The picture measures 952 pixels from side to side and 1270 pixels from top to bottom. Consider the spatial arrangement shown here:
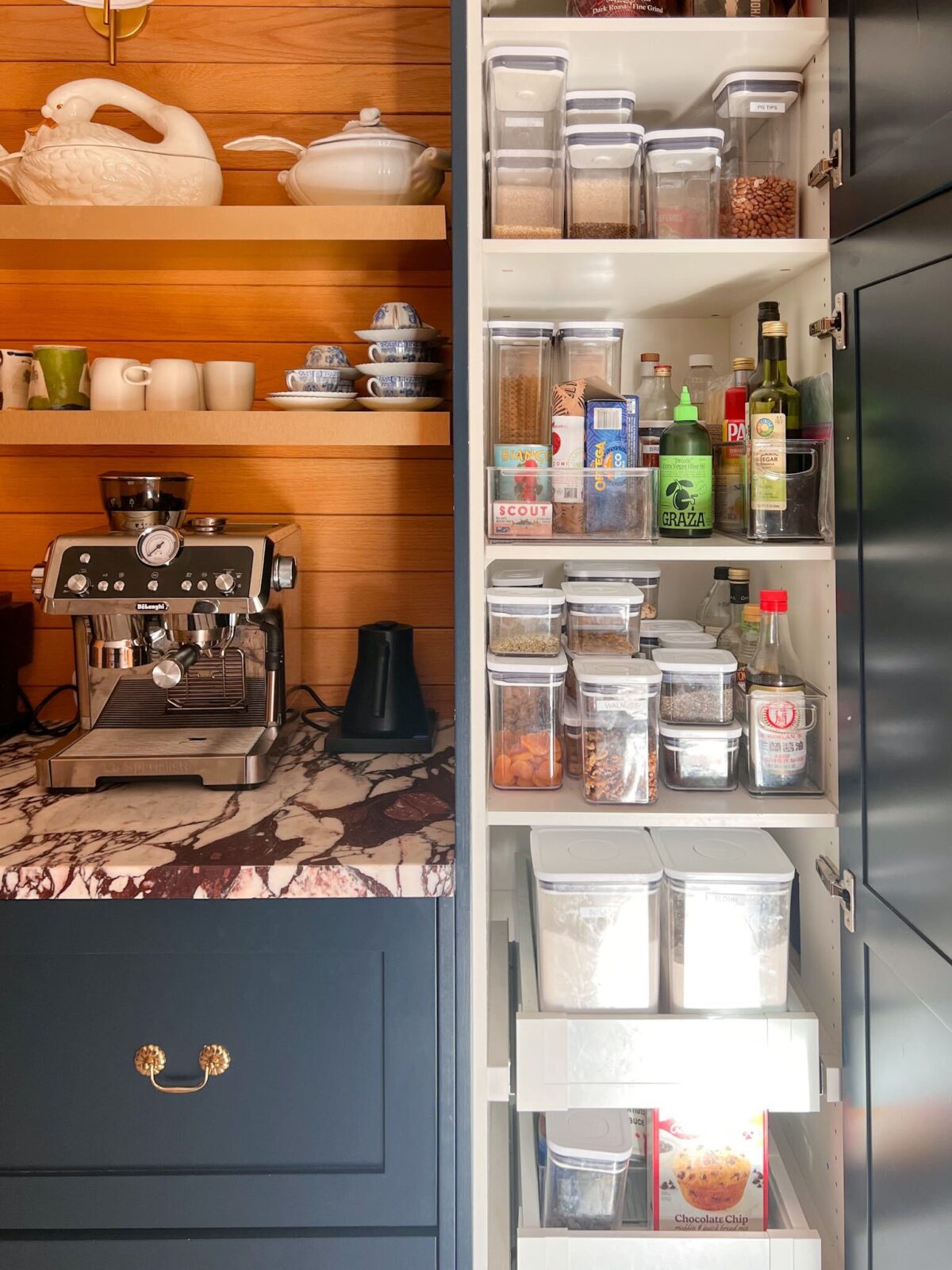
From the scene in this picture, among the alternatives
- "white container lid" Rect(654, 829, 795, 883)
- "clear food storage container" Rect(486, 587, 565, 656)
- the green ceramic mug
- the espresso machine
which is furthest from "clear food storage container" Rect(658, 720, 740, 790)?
the green ceramic mug

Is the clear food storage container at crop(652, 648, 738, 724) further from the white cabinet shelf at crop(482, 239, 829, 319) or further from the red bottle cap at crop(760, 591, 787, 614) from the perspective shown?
the white cabinet shelf at crop(482, 239, 829, 319)

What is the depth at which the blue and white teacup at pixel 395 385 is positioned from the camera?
5.23 feet

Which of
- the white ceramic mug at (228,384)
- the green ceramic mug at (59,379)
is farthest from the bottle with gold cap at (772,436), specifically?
the green ceramic mug at (59,379)

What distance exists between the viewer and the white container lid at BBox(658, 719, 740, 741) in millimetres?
1397

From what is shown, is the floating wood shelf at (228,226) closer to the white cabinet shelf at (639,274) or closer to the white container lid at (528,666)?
the white cabinet shelf at (639,274)

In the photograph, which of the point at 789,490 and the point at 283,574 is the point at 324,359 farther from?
the point at 789,490

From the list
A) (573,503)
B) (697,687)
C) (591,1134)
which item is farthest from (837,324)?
(591,1134)

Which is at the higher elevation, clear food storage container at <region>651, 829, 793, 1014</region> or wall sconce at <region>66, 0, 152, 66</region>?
wall sconce at <region>66, 0, 152, 66</region>

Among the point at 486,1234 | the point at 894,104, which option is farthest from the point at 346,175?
the point at 486,1234

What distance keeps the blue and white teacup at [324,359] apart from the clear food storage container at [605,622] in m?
0.55

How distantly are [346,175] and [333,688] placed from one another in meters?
0.91

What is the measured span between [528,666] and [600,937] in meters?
0.38

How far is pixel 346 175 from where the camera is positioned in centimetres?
156

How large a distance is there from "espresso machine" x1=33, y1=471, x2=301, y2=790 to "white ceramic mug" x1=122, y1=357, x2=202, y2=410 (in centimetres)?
12
